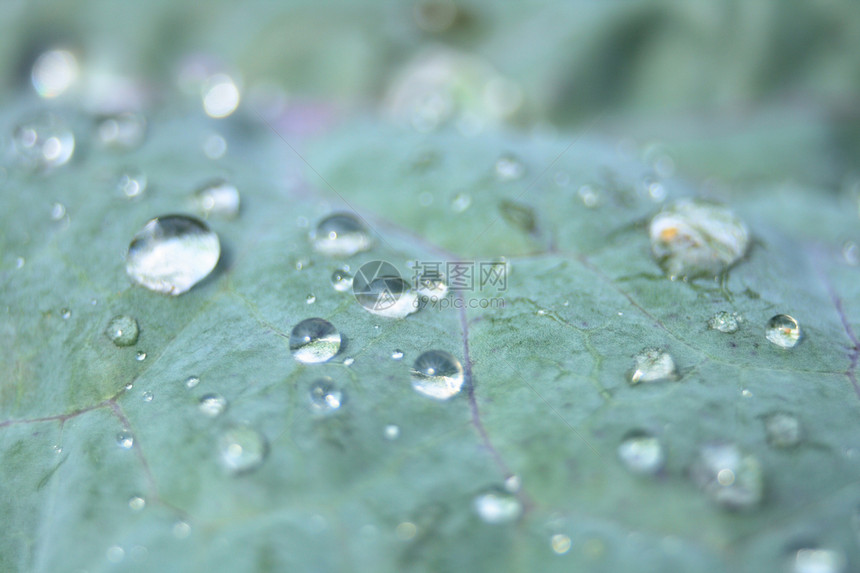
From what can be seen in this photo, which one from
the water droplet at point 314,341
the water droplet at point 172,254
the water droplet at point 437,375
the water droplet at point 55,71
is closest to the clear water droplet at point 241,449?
the water droplet at point 314,341

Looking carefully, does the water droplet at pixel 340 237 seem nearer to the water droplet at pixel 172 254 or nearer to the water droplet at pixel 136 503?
the water droplet at pixel 172 254

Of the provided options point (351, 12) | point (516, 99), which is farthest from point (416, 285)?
point (351, 12)

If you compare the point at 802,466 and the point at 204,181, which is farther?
the point at 204,181

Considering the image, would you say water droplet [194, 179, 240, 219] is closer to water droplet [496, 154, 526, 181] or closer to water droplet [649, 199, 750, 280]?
water droplet [496, 154, 526, 181]

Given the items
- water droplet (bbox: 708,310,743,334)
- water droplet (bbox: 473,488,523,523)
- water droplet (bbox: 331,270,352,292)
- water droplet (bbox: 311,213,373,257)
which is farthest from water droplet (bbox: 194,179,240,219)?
water droplet (bbox: 708,310,743,334)

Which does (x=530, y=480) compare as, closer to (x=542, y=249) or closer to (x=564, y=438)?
(x=564, y=438)
